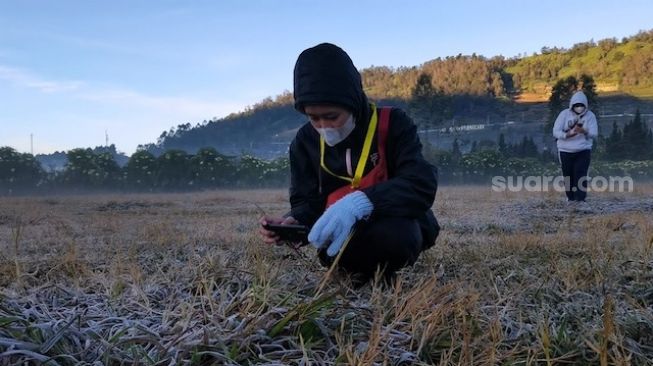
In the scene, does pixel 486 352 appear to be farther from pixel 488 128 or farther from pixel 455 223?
pixel 488 128

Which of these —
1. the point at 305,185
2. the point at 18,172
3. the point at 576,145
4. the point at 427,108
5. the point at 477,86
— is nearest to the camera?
the point at 305,185

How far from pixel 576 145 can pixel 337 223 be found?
5.80 m

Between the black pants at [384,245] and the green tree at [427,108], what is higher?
the green tree at [427,108]

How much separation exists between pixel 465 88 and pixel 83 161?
2929cm

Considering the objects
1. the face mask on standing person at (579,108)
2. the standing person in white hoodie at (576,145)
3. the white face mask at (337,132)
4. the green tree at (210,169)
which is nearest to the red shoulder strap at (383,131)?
the white face mask at (337,132)

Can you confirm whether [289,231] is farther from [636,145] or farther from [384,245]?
[636,145]

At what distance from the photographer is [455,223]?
4691 mm

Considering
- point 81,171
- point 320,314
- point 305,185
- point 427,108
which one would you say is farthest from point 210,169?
point 320,314

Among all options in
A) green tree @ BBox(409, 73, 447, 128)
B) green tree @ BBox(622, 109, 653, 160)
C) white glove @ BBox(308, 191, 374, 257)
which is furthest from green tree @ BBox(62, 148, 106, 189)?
green tree @ BBox(622, 109, 653, 160)

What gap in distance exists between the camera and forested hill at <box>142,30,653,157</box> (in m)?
38.8

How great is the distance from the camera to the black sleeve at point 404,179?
199cm

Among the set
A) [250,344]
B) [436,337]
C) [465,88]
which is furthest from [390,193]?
[465,88]

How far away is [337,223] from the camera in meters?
1.90

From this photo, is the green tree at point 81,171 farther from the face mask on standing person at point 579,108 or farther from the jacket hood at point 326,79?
the jacket hood at point 326,79
